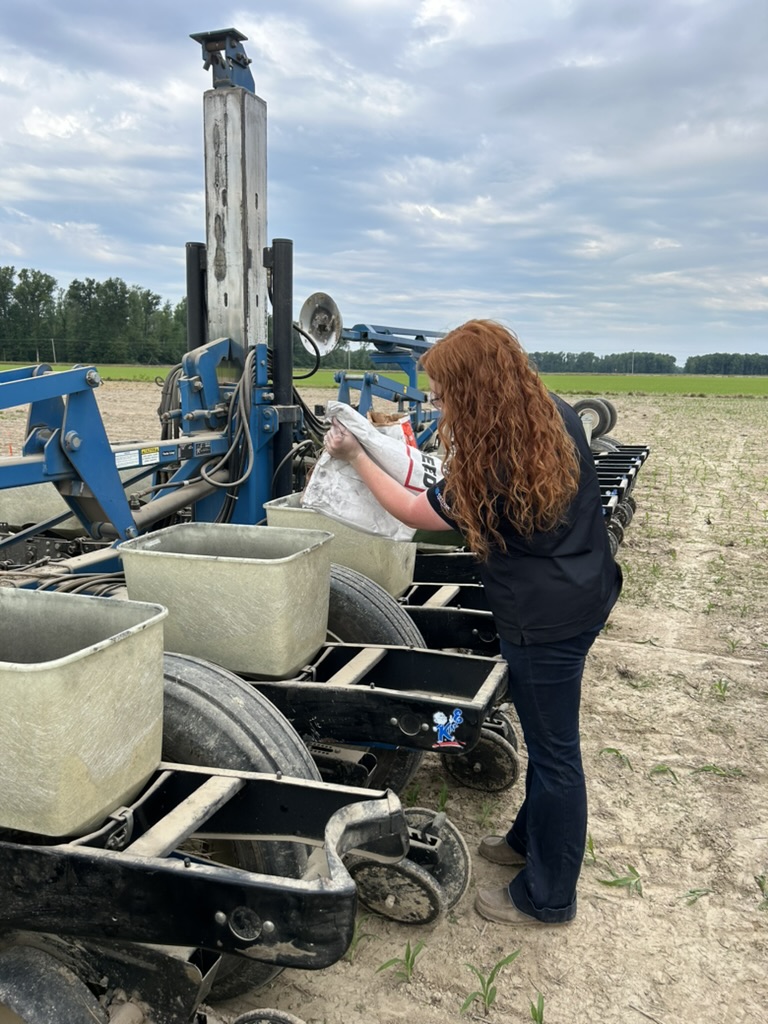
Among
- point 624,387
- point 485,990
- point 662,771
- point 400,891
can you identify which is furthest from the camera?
point 624,387

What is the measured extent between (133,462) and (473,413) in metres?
2.39

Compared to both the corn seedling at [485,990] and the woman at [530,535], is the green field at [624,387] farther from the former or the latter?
the corn seedling at [485,990]

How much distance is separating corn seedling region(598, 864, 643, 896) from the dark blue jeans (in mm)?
264

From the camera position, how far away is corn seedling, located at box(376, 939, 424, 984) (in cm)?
247

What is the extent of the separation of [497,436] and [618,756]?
2.12 m

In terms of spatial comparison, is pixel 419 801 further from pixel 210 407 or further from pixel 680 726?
pixel 210 407

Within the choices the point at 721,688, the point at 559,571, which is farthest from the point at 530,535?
the point at 721,688

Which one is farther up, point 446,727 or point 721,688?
point 446,727

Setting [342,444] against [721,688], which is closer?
[342,444]

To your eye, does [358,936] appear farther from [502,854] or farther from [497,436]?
[497,436]

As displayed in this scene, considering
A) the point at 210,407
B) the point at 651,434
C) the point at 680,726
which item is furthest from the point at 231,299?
the point at 651,434

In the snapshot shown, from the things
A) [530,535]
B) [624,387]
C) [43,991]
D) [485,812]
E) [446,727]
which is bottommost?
[624,387]

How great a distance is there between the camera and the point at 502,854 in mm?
3039

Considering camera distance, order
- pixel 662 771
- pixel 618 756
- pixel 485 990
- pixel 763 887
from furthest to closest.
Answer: pixel 618 756, pixel 662 771, pixel 763 887, pixel 485 990
